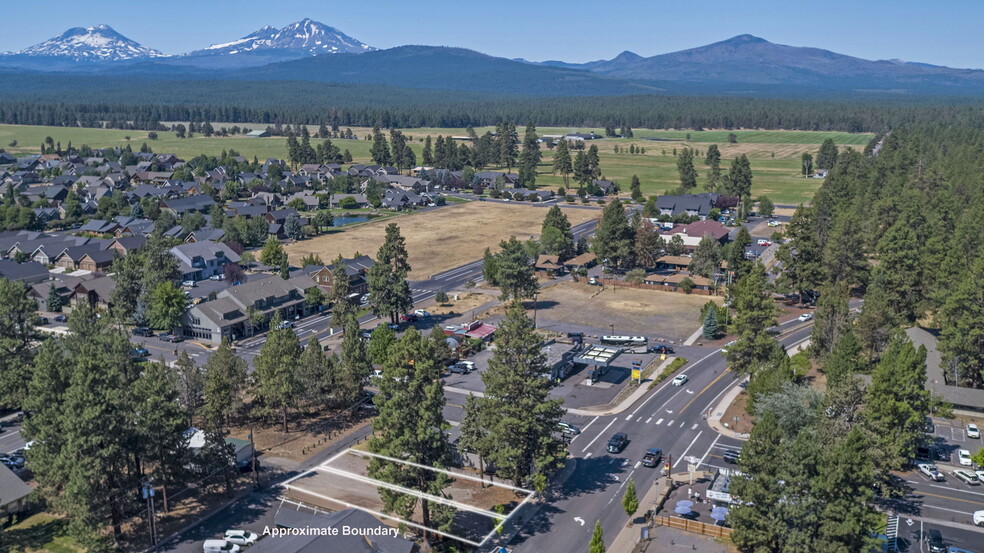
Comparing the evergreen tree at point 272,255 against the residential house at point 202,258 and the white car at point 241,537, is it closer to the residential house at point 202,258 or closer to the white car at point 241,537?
the residential house at point 202,258

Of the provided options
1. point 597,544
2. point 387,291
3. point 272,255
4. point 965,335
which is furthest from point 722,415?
point 272,255

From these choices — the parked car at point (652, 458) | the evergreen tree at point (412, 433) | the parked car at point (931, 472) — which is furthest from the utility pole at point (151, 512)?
the parked car at point (931, 472)

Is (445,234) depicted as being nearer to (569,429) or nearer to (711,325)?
(711,325)

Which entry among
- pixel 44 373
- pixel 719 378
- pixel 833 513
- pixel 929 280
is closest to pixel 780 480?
pixel 833 513

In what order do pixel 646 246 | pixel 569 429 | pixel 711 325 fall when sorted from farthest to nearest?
pixel 646 246
pixel 711 325
pixel 569 429

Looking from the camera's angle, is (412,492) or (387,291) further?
(387,291)

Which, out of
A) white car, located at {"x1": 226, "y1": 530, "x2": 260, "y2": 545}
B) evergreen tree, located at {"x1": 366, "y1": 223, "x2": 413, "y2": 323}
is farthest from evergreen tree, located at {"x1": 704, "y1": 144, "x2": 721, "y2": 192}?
white car, located at {"x1": 226, "y1": 530, "x2": 260, "y2": 545}

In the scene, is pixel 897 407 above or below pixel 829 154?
below
